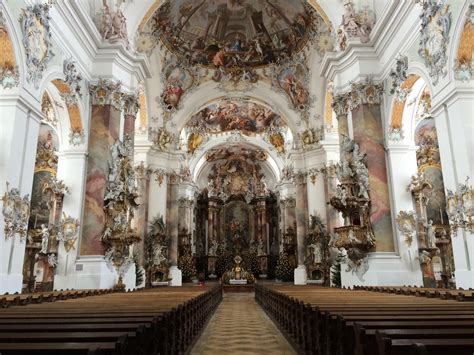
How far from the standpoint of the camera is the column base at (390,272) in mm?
9789

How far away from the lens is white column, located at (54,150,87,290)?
9625mm

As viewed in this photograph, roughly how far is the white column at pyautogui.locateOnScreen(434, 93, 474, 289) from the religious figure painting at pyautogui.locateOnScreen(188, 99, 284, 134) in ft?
49.3

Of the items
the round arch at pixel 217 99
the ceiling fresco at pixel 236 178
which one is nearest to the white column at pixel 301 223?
the round arch at pixel 217 99

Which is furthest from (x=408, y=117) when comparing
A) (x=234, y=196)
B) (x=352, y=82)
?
(x=234, y=196)

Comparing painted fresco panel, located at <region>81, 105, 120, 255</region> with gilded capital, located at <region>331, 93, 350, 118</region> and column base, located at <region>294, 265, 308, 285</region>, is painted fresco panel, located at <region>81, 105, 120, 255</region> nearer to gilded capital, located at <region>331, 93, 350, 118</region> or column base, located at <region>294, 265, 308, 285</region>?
gilded capital, located at <region>331, 93, 350, 118</region>

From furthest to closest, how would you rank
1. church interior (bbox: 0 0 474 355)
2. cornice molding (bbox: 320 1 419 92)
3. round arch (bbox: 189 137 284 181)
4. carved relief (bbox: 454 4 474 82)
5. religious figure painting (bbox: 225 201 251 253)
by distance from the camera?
1. religious figure painting (bbox: 225 201 251 253)
2. round arch (bbox: 189 137 284 181)
3. cornice molding (bbox: 320 1 419 92)
4. carved relief (bbox: 454 4 474 82)
5. church interior (bbox: 0 0 474 355)

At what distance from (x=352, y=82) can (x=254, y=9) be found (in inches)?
301

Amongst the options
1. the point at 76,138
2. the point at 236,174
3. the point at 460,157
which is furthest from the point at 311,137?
the point at 236,174

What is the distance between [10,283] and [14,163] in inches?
81.0

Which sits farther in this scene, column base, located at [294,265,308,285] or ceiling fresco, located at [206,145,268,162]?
ceiling fresco, located at [206,145,268,162]

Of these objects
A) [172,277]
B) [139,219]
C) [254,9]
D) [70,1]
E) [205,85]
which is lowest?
[172,277]

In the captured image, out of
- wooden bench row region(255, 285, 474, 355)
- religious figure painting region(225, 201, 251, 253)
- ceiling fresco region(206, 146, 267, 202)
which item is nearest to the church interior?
wooden bench row region(255, 285, 474, 355)

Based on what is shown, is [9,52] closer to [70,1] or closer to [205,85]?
[70,1]

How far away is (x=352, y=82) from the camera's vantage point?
11297mm
